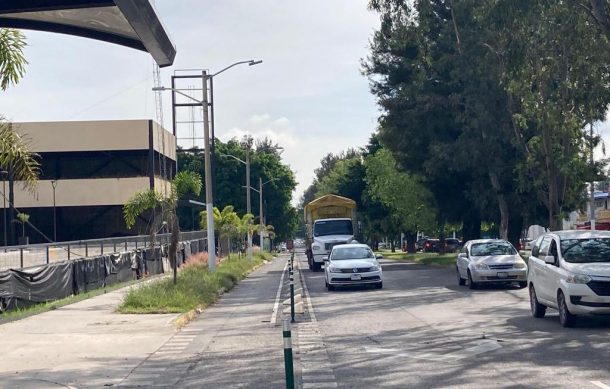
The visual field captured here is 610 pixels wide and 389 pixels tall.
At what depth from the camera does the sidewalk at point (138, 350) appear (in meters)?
11.9

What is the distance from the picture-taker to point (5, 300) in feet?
68.9

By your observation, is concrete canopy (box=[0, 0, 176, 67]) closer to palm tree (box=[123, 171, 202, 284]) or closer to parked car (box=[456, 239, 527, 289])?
palm tree (box=[123, 171, 202, 284])

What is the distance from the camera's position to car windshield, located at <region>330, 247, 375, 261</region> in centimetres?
3016

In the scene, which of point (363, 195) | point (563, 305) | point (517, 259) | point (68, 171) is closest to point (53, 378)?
point (563, 305)

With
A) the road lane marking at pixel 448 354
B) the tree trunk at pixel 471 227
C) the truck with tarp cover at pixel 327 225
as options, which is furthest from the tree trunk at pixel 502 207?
the road lane marking at pixel 448 354

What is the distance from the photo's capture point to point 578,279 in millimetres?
15719

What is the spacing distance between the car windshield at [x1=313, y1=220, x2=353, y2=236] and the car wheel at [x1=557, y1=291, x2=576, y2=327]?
28.0m

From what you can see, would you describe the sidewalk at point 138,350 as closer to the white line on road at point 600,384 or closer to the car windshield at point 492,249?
the white line on road at point 600,384

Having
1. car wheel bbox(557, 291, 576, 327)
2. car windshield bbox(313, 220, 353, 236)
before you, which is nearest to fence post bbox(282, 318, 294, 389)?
car wheel bbox(557, 291, 576, 327)

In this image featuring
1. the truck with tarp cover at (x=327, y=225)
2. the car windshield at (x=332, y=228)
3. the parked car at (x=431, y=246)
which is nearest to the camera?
the truck with tarp cover at (x=327, y=225)

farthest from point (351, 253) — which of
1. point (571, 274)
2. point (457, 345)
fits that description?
point (457, 345)

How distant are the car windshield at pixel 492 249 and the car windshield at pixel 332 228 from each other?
16139 mm

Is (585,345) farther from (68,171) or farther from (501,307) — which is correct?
(68,171)

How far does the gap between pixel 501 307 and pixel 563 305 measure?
4.89m
